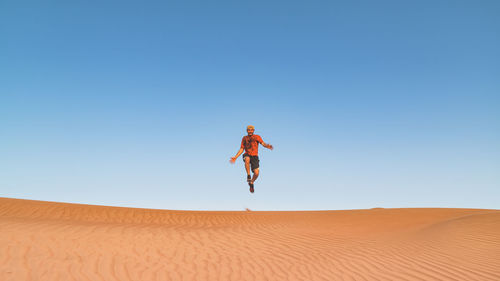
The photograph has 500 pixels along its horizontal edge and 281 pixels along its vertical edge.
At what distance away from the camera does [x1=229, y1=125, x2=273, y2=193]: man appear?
442 inches

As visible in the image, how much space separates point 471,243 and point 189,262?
22.3 ft

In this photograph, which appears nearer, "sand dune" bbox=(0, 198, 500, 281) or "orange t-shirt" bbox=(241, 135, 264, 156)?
"sand dune" bbox=(0, 198, 500, 281)

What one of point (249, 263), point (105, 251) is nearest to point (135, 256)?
point (105, 251)

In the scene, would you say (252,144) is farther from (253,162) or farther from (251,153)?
(253,162)

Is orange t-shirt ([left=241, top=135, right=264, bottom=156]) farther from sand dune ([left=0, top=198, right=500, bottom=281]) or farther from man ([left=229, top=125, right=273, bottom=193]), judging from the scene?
sand dune ([left=0, top=198, right=500, bottom=281])

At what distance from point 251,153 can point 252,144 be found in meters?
0.31

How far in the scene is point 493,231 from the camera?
906 cm

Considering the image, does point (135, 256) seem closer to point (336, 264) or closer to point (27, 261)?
point (27, 261)

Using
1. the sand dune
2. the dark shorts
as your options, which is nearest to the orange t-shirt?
the dark shorts

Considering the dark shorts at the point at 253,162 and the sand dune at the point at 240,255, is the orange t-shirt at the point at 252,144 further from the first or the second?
the sand dune at the point at 240,255

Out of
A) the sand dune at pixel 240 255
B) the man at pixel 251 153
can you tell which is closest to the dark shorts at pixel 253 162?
the man at pixel 251 153

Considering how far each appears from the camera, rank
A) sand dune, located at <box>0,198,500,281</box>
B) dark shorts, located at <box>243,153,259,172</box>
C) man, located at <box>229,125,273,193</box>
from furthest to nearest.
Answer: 1. dark shorts, located at <box>243,153,259,172</box>
2. man, located at <box>229,125,273,193</box>
3. sand dune, located at <box>0,198,500,281</box>

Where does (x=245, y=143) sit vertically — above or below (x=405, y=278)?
above

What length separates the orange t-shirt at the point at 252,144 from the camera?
443 inches
